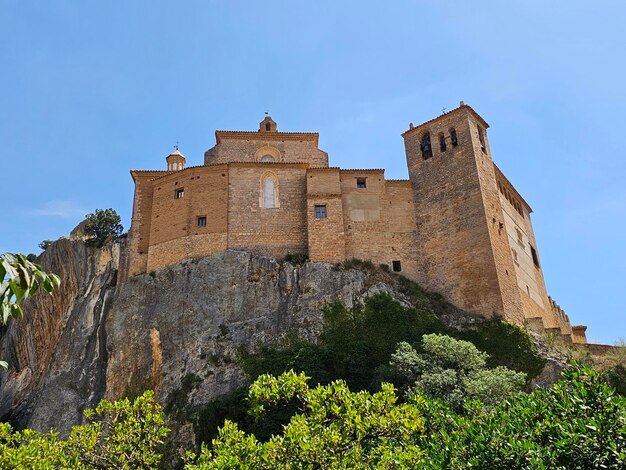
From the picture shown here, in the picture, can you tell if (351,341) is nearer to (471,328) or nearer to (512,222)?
(471,328)

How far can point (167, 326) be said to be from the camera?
3234 centimetres

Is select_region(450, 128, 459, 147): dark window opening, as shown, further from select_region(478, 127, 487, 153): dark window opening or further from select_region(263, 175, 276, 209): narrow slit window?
select_region(263, 175, 276, 209): narrow slit window

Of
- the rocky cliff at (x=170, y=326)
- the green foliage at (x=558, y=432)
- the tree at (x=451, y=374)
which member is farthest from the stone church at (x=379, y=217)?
the green foliage at (x=558, y=432)

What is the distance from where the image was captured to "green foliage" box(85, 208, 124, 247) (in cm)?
4006

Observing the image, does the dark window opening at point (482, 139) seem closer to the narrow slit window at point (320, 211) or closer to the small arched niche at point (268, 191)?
the narrow slit window at point (320, 211)

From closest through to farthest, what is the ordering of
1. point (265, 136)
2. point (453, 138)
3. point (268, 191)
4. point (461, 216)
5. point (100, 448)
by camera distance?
point (100, 448) < point (461, 216) < point (268, 191) < point (453, 138) < point (265, 136)

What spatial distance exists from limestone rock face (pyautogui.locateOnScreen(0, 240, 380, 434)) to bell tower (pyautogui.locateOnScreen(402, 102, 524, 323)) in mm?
4264

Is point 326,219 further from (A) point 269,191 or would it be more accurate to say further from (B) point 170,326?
(B) point 170,326

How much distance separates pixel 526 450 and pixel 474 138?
27.3m

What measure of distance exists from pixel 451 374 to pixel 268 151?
72.2ft

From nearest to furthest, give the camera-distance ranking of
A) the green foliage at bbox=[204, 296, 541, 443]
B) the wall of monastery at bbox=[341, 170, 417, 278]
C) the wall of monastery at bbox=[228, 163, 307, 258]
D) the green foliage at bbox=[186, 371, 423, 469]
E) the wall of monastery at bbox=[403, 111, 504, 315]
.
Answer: the green foliage at bbox=[186, 371, 423, 469] < the green foliage at bbox=[204, 296, 541, 443] < the wall of monastery at bbox=[403, 111, 504, 315] < the wall of monastery at bbox=[341, 170, 417, 278] < the wall of monastery at bbox=[228, 163, 307, 258]

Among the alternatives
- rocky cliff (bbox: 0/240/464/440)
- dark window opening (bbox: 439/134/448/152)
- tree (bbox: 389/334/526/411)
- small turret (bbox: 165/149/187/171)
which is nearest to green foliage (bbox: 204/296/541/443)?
tree (bbox: 389/334/526/411)

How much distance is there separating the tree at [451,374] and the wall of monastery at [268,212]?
1019cm

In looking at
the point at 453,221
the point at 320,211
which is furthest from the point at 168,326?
the point at 453,221
